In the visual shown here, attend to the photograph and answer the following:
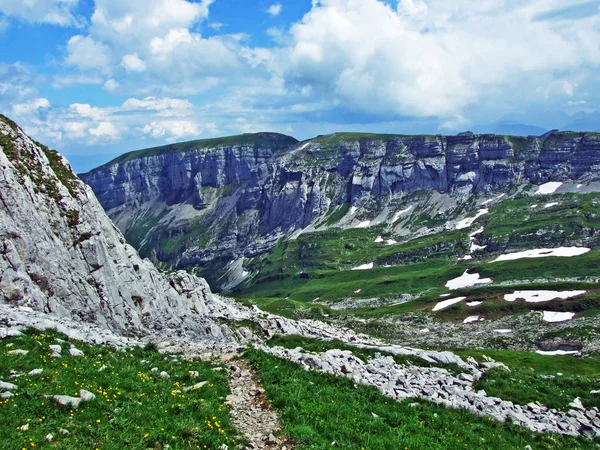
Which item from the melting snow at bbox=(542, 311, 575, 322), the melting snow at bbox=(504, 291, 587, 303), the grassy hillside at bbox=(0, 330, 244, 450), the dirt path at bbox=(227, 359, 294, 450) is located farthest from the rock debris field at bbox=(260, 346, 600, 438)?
the melting snow at bbox=(504, 291, 587, 303)

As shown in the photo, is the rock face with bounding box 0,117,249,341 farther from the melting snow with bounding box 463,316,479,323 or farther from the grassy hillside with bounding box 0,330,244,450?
the melting snow with bounding box 463,316,479,323

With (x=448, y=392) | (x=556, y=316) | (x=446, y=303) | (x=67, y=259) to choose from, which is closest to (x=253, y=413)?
(x=448, y=392)

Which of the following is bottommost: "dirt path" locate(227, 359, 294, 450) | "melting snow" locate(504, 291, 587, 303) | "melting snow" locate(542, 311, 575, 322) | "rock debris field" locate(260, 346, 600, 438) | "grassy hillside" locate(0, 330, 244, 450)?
"melting snow" locate(542, 311, 575, 322)

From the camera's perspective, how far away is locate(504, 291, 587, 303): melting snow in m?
154

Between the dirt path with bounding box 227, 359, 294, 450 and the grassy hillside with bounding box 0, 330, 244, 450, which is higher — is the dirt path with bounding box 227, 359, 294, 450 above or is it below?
below

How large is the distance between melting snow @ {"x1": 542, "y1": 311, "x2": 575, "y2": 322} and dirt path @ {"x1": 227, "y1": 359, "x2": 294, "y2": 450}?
442 ft

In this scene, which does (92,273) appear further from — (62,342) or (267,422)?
(267,422)

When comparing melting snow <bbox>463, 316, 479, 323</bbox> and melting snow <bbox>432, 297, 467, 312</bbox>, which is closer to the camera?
melting snow <bbox>463, 316, 479, 323</bbox>

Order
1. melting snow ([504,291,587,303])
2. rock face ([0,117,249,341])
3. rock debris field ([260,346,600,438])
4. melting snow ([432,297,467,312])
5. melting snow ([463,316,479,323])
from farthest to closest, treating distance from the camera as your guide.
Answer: melting snow ([432,297,467,312]), melting snow ([504,291,587,303]), melting snow ([463,316,479,323]), rock face ([0,117,249,341]), rock debris field ([260,346,600,438])

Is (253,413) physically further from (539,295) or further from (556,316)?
(539,295)

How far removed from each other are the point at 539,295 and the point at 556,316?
68.5 feet

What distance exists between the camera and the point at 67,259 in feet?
170

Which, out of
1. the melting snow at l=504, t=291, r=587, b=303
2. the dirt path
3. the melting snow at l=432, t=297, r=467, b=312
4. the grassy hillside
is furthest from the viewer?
the melting snow at l=432, t=297, r=467, b=312

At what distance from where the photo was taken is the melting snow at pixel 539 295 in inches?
6073
